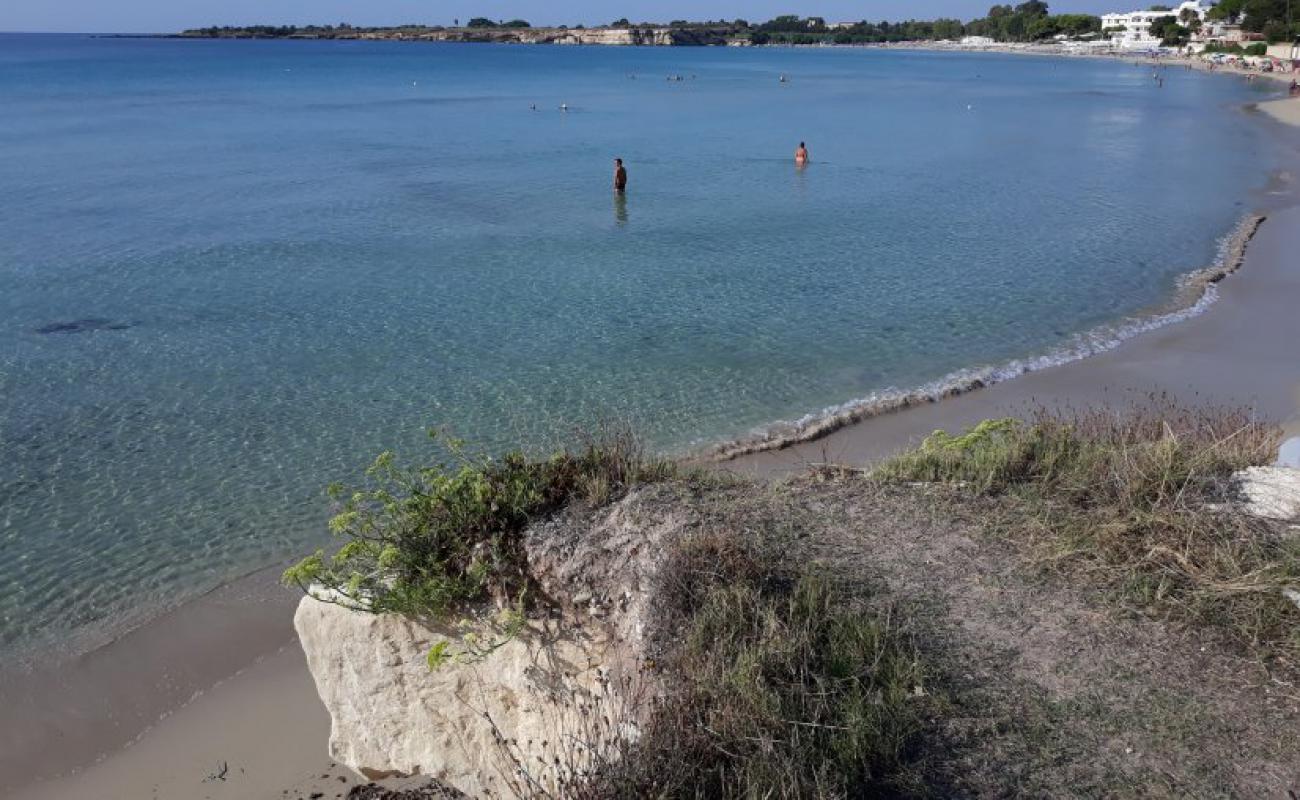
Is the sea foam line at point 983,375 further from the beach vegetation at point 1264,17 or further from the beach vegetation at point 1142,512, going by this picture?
the beach vegetation at point 1264,17

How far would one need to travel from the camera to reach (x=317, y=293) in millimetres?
21406

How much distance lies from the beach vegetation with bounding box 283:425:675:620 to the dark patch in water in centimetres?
1372

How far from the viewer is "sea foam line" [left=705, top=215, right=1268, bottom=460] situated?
46.7 feet

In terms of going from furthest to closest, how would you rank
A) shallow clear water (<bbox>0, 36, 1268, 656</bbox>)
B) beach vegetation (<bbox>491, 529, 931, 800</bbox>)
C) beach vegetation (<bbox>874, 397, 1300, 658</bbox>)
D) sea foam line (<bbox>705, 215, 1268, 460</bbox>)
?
sea foam line (<bbox>705, 215, 1268, 460</bbox>)
shallow clear water (<bbox>0, 36, 1268, 656</bbox>)
beach vegetation (<bbox>874, 397, 1300, 658</bbox>)
beach vegetation (<bbox>491, 529, 931, 800</bbox>)

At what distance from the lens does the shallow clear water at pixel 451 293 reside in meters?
12.7

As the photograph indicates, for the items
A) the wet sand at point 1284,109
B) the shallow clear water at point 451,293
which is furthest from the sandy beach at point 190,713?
the wet sand at point 1284,109

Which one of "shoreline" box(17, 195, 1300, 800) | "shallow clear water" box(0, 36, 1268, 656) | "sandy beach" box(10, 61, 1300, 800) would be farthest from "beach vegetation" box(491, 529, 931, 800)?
"shallow clear water" box(0, 36, 1268, 656)

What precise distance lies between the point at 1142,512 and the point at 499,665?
483cm

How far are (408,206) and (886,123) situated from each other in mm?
38534

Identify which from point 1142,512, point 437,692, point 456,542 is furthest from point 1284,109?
point 437,692

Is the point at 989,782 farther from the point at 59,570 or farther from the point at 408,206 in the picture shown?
the point at 408,206

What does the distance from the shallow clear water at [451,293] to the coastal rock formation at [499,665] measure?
13.8ft

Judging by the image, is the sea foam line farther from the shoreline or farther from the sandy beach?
the sandy beach

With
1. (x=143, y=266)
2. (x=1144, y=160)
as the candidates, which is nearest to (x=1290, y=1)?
(x=1144, y=160)
